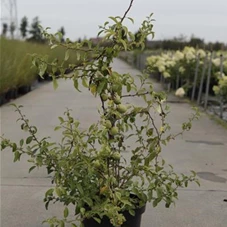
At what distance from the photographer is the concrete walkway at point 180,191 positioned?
3135 mm

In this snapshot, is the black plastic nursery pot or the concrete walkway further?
the concrete walkway

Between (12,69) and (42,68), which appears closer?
(42,68)

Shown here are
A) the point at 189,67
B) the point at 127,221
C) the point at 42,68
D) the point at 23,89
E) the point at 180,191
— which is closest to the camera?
the point at 42,68

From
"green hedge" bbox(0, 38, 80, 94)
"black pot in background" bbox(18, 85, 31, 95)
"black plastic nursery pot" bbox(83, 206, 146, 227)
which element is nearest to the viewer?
"black plastic nursery pot" bbox(83, 206, 146, 227)

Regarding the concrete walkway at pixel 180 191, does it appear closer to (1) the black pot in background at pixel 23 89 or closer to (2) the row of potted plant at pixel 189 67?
(2) the row of potted plant at pixel 189 67

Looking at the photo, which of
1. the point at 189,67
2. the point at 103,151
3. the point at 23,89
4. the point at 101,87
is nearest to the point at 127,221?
the point at 103,151

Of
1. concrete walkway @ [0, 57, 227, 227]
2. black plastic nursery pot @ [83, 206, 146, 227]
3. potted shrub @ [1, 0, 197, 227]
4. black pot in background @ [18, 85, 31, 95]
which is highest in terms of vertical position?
potted shrub @ [1, 0, 197, 227]

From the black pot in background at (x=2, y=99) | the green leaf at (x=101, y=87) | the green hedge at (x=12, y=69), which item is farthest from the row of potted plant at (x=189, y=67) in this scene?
the green leaf at (x=101, y=87)

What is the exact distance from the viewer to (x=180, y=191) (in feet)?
12.3

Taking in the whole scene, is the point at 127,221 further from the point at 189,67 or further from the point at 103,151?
the point at 189,67

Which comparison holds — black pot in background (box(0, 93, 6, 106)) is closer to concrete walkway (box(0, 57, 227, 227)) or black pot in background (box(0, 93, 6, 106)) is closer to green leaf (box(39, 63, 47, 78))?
concrete walkway (box(0, 57, 227, 227))

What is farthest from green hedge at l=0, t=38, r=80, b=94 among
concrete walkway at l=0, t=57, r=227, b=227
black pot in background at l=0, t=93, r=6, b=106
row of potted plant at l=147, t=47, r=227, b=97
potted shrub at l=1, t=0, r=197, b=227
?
potted shrub at l=1, t=0, r=197, b=227

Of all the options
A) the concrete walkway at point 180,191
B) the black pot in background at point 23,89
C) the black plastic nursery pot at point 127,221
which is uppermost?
the black plastic nursery pot at point 127,221

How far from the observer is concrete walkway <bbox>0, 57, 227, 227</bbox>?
3.13 m
